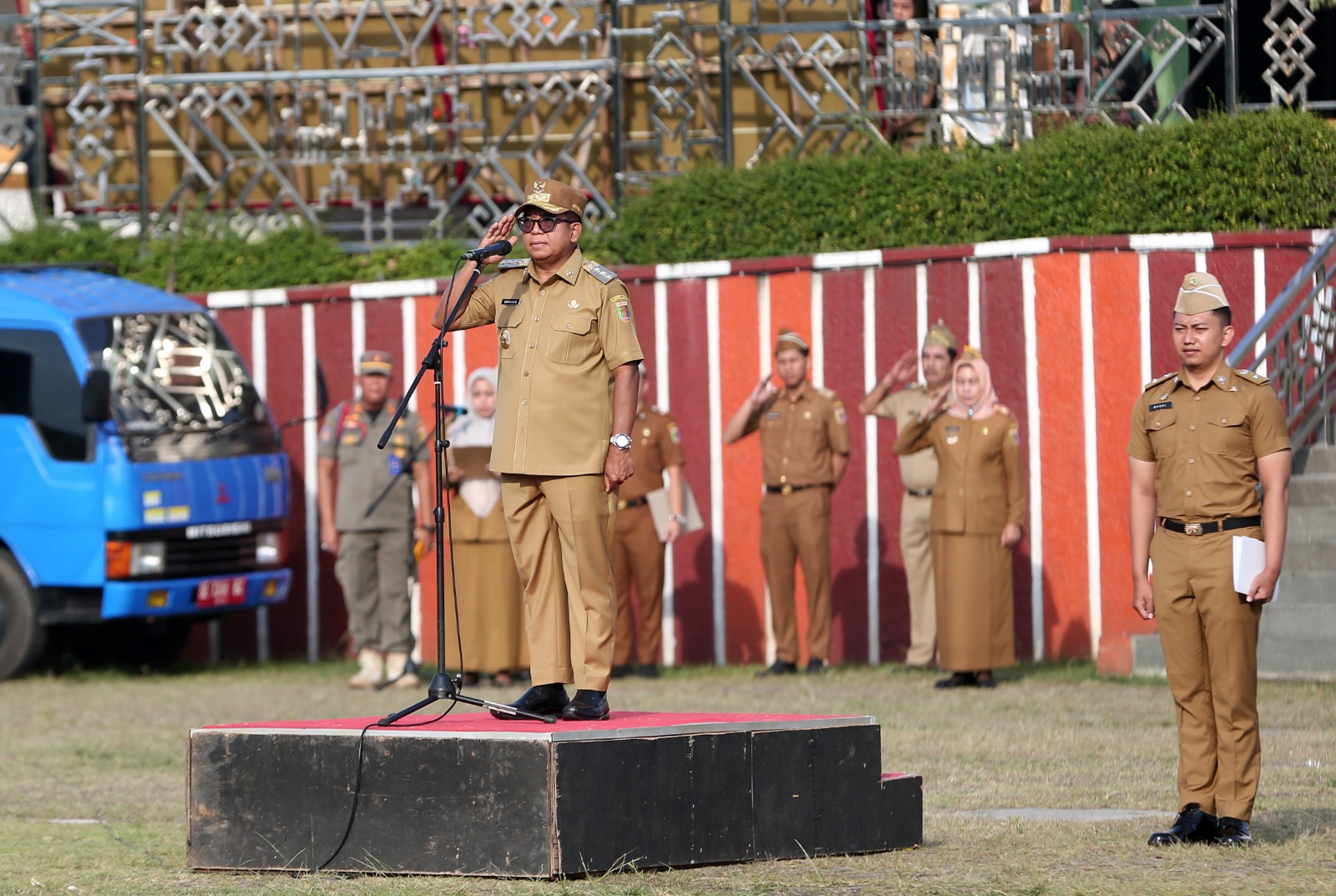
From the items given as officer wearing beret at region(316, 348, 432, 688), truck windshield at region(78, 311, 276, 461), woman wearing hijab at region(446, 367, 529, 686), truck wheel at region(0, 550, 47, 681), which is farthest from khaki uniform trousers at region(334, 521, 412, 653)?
truck wheel at region(0, 550, 47, 681)

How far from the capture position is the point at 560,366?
7.93m

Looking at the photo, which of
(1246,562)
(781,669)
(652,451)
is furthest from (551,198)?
(781,669)

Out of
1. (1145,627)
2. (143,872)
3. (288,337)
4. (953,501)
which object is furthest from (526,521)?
(288,337)

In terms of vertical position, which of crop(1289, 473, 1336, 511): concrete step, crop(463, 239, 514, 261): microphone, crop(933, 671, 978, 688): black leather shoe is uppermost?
crop(463, 239, 514, 261): microphone

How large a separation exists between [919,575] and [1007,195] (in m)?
2.73

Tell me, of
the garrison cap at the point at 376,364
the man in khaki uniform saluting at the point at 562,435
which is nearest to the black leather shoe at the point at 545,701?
the man in khaki uniform saluting at the point at 562,435

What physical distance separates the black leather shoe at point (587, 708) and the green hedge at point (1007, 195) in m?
8.03

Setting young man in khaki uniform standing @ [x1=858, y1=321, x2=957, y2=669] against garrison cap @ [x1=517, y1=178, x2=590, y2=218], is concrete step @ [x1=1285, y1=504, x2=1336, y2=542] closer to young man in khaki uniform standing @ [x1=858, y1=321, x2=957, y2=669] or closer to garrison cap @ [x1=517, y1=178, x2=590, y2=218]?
young man in khaki uniform standing @ [x1=858, y1=321, x2=957, y2=669]

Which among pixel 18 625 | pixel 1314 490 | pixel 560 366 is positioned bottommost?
pixel 18 625

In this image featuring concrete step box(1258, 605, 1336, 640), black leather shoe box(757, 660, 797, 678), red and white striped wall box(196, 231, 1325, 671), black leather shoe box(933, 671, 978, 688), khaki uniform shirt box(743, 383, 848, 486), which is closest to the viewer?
concrete step box(1258, 605, 1336, 640)

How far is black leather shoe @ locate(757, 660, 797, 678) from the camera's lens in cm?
1476

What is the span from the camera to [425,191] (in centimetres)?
1816

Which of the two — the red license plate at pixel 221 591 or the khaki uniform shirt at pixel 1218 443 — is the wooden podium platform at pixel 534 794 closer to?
the khaki uniform shirt at pixel 1218 443

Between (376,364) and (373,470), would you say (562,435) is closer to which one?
(376,364)
